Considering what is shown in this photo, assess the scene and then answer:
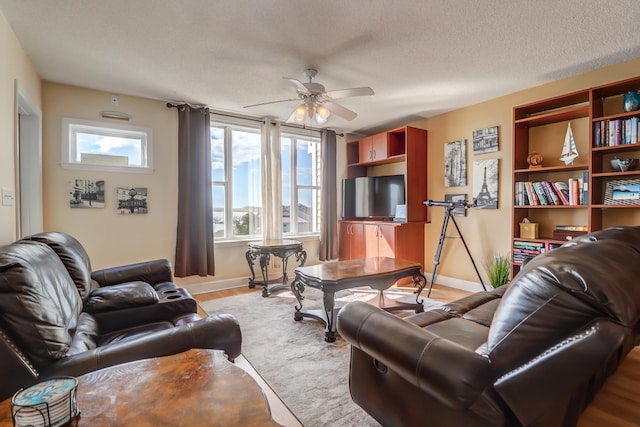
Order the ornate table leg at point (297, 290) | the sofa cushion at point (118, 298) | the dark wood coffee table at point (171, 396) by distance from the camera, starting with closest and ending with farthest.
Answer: the dark wood coffee table at point (171, 396), the sofa cushion at point (118, 298), the ornate table leg at point (297, 290)

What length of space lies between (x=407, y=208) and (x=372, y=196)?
0.79 metres

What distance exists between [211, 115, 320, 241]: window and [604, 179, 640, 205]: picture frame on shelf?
3704 millimetres

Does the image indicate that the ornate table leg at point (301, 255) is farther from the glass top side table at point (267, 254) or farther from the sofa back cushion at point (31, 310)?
Result: the sofa back cushion at point (31, 310)

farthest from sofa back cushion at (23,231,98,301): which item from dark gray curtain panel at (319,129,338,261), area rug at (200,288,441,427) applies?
dark gray curtain panel at (319,129,338,261)

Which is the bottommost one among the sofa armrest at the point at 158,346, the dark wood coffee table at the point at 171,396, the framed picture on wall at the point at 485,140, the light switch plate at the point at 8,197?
the sofa armrest at the point at 158,346

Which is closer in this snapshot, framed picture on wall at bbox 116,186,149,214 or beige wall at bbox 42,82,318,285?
beige wall at bbox 42,82,318,285

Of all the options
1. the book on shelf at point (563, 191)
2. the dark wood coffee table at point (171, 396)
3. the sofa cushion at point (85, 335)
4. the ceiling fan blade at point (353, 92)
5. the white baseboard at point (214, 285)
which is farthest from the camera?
the white baseboard at point (214, 285)

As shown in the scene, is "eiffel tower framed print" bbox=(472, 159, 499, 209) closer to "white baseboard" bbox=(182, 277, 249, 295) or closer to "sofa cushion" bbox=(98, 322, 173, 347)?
"white baseboard" bbox=(182, 277, 249, 295)

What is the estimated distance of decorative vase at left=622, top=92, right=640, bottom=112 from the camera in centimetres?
271

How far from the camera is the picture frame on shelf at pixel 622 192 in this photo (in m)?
2.73

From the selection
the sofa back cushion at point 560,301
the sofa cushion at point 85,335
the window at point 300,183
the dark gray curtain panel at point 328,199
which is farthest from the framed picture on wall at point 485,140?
the sofa cushion at point 85,335

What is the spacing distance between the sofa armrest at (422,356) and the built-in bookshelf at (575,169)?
286 centimetres

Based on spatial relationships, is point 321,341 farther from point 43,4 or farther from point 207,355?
point 43,4

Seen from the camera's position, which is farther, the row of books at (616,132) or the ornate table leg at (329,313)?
the row of books at (616,132)
